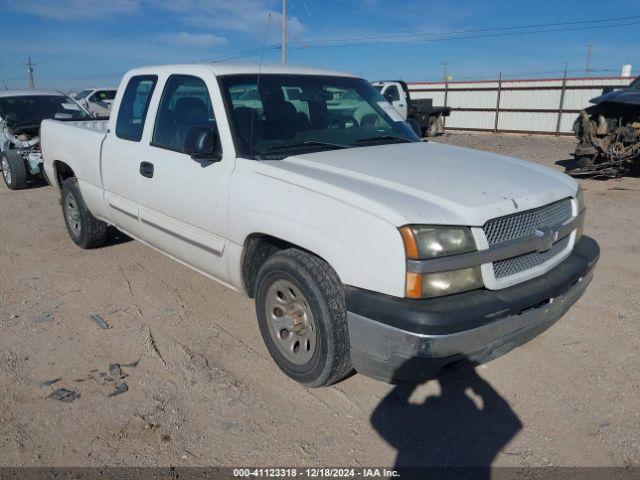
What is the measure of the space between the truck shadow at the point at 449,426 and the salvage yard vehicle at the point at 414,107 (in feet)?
44.5

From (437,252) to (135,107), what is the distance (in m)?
3.16

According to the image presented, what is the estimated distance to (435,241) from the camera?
8.16 ft

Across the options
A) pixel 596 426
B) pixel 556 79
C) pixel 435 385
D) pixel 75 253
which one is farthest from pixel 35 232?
pixel 556 79

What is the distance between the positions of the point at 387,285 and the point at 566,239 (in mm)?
1410

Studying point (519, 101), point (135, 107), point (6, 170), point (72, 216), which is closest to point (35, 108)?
point (6, 170)

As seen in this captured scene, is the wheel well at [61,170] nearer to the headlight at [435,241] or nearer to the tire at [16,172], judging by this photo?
the tire at [16,172]

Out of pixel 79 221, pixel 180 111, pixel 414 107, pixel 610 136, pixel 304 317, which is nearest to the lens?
pixel 304 317

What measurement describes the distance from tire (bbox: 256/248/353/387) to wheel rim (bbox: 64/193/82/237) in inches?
133

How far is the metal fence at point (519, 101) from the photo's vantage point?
21.2 m

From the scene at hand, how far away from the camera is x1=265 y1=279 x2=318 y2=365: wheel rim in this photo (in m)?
2.97

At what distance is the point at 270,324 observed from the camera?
3266mm

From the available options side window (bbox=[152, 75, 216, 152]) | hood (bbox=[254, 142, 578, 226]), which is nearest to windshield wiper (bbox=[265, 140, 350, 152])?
hood (bbox=[254, 142, 578, 226])

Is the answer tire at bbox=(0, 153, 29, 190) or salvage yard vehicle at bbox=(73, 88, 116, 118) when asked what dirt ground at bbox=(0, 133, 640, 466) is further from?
salvage yard vehicle at bbox=(73, 88, 116, 118)

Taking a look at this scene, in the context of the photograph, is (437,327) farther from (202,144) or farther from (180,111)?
(180,111)
